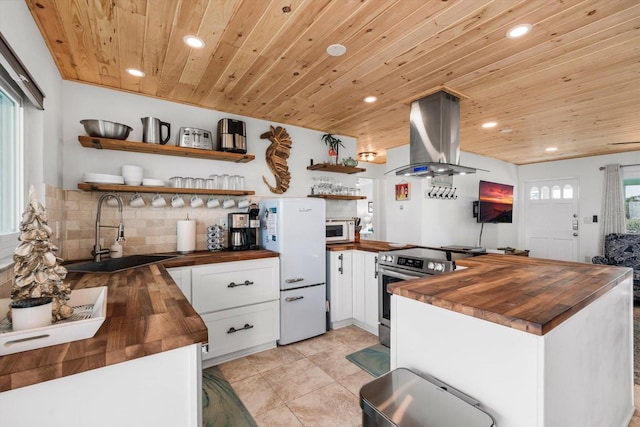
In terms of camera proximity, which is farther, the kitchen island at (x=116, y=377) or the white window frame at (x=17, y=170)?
the white window frame at (x=17, y=170)

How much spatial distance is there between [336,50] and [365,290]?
89.1 inches

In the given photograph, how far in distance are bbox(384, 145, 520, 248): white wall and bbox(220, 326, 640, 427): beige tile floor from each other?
240cm

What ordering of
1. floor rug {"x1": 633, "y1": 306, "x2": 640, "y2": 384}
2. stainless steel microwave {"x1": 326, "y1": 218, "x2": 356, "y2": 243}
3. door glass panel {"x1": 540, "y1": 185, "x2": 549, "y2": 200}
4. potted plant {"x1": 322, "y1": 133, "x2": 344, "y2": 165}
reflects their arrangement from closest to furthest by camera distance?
floor rug {"x1": 633, "y1": 306, "x2": 640, "y2": 384}, stainless steel microwave {"x1": 326, "y1": 218, "x2": 356, "y2": 243}, potted plant {"x1": 322, "y1": 133, "x2": 344, "y2": 165}, door glass panel {"x1": 540, "y1": 185, "x2": 549, "y2": 200}

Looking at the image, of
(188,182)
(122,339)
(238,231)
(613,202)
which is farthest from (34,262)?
(613,202)

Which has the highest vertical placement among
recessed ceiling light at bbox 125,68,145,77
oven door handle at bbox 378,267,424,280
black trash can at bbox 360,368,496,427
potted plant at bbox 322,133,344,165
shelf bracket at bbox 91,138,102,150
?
recessed ceiling light at bbox 125,68,145,77

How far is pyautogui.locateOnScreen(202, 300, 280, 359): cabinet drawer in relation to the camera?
2420 mm

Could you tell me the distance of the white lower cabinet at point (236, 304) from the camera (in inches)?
93.4

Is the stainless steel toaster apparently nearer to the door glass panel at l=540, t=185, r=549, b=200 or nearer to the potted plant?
the potted plant

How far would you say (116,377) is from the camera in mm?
797

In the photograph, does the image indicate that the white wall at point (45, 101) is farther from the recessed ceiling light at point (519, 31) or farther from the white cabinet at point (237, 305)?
the recessed ceiling light at point (519, 31)

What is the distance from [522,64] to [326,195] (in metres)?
2.18

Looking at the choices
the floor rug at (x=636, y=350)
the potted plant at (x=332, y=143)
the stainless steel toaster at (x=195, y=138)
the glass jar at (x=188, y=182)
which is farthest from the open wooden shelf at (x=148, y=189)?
the floor rug at (x=636, y=350)

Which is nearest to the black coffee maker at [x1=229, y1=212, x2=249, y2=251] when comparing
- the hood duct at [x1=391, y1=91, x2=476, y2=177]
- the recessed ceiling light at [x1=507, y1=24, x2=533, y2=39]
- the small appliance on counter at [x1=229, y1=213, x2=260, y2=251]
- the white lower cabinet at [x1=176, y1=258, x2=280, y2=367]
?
the small appliance on counter at [x1=229, y1=213, x2=260, y2=251]

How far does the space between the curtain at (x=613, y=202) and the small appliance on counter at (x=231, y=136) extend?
255 inches
